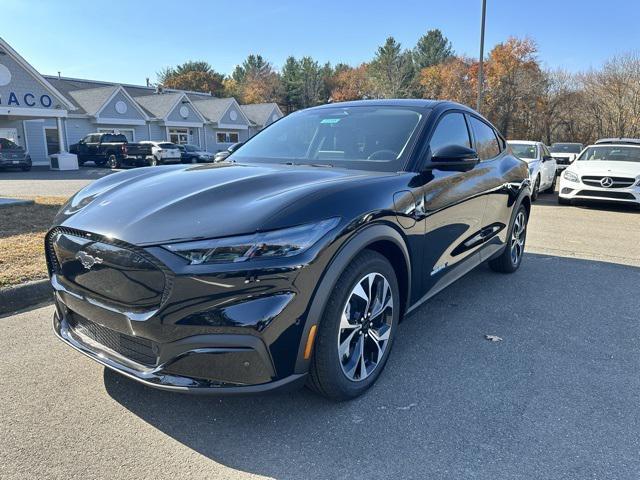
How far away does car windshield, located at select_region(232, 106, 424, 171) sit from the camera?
3.40 m

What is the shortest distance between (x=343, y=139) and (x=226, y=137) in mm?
40375

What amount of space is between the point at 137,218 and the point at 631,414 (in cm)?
287

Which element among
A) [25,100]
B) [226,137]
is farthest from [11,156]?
[226,137]

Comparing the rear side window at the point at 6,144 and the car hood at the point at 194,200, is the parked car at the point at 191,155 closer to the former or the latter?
the rear side window at the point at 6,144

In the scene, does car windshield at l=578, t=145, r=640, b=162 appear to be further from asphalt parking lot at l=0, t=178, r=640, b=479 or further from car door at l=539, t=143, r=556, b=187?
asphalt parking lot at l=0, t=178, r=640, b=479

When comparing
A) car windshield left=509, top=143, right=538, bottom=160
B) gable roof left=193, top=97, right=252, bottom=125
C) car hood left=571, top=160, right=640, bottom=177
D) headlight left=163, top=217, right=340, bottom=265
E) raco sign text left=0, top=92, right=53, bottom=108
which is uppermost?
gable roof left=193, top=97, right=252, bottom=125

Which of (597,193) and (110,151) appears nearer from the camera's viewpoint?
(597,193)

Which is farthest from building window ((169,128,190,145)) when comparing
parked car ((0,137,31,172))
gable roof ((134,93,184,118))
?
parked car ((0,137,31,172))

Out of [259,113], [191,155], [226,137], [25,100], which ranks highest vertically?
[259,113]

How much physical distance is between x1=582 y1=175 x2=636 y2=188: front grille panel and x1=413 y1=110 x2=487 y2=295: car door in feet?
25.2

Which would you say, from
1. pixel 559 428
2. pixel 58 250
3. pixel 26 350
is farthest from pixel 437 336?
pixel 26 350

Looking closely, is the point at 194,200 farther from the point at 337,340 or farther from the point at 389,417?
the point at 389,417

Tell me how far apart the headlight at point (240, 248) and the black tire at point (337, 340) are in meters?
0.39

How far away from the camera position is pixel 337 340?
2502 millimetres
